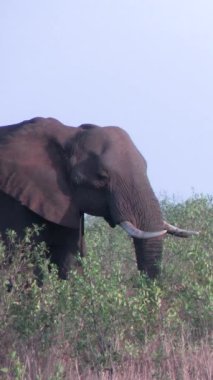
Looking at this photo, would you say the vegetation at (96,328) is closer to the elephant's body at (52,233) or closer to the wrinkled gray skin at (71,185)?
the wrinkled gray skin at (71,185)

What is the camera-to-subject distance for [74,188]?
1086 cm

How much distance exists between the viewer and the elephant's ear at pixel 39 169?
1086 centimetres

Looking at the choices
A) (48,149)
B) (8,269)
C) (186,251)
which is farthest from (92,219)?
(8,269)

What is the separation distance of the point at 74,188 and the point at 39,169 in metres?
0.47

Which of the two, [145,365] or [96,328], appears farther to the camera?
[96,328]

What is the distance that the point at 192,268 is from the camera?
350 inches

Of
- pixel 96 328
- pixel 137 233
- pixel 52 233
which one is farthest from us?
pixel 52 233

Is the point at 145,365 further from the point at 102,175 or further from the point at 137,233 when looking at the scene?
the point at 102,175

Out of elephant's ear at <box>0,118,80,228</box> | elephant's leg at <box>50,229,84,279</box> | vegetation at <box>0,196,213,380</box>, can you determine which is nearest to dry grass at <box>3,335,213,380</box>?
vegetation at <box>0,196,213,380</box>

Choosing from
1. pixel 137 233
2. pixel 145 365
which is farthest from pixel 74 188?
pixel 145 365

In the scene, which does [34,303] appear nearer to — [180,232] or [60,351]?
[60,351]

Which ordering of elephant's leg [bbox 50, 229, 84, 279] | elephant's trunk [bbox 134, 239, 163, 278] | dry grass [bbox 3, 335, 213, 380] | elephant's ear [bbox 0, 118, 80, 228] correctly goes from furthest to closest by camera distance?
elephant's ear [bbox 0, 118, 80, 228] → elephant's leg [bbox 50, 229, 84, 279] → elephant's trunk [bbox 134, 239, 163, 278] → dry grass [bbox 3, 335, 213, 380]

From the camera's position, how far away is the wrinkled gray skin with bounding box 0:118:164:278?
10578 millimetres

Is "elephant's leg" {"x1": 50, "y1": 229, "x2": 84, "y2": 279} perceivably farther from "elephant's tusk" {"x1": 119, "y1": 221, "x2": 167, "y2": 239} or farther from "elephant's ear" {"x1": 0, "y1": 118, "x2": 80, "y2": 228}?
"elephant's tusk" {"x1": 119, "y1": 221, "x2": 167, "y2": 239}
